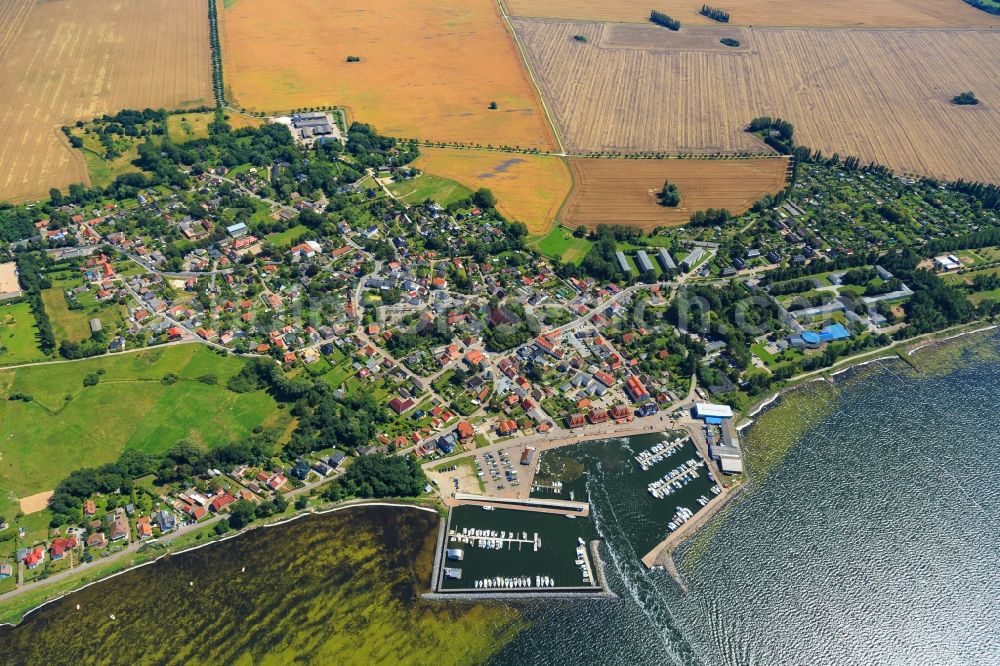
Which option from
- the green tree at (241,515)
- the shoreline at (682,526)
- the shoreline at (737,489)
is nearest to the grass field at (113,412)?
the green tree at (241,515)

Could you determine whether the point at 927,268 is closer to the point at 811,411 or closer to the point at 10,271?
the point at 811,411

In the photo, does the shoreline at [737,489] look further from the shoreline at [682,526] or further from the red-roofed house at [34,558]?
the red-roofed house at [34,558]

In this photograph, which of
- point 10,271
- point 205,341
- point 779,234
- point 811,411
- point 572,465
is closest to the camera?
point 572,465

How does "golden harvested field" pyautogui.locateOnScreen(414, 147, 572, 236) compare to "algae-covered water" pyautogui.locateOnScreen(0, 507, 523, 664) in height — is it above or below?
above

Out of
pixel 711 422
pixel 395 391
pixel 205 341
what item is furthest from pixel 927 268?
pixel 205 341

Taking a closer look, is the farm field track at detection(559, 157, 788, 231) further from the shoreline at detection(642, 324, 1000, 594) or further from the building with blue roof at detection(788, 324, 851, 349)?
the shoreline at detection(642, 324, 1000, 594)

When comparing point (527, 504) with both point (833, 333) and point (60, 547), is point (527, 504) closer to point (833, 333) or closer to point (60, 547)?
point (60, 547)

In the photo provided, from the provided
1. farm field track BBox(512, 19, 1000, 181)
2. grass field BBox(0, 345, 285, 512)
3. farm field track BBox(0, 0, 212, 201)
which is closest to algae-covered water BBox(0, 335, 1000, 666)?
grass field BBox(0, 345, 285, 512)

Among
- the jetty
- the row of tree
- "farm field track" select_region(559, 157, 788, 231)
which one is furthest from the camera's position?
"farm field track" select_region(559, 157, 788, 231)
